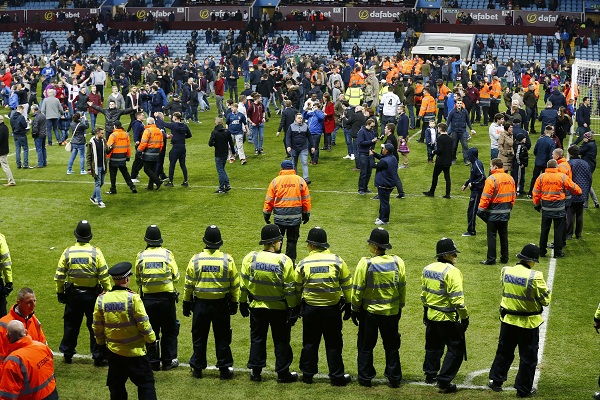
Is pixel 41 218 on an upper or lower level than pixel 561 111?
lower

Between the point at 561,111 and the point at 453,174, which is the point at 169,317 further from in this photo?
the point at 561,111

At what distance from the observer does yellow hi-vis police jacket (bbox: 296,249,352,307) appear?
1134cm

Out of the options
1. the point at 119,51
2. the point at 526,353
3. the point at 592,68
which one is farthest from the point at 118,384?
the point at 119,51

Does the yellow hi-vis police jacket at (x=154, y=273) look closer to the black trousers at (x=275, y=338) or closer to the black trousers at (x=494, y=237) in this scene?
the black trousers at (x=275, y=338)

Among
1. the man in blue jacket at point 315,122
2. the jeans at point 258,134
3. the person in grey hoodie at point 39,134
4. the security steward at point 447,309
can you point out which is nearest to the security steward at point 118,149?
the person in grey hoodie at point 39,134

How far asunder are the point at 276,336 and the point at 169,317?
4.85 ft

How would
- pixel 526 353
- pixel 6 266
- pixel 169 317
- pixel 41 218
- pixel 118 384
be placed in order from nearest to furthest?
pixel 118 384
pixel 526 353
pixel 169 317
pixel 6 266
pixel 41 218

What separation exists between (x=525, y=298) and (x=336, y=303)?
232cm

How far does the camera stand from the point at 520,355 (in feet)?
37.1

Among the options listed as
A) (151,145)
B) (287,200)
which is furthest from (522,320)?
(151,145)

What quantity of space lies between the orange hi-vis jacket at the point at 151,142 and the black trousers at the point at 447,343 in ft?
41.4

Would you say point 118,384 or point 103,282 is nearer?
point 118,384

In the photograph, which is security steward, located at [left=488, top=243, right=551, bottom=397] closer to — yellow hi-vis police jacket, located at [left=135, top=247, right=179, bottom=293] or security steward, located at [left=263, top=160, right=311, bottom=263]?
yellow hi-vis police jacket, located at [left=135, top=247, right=179, bottom=293]

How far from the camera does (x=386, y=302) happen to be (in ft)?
37.1
